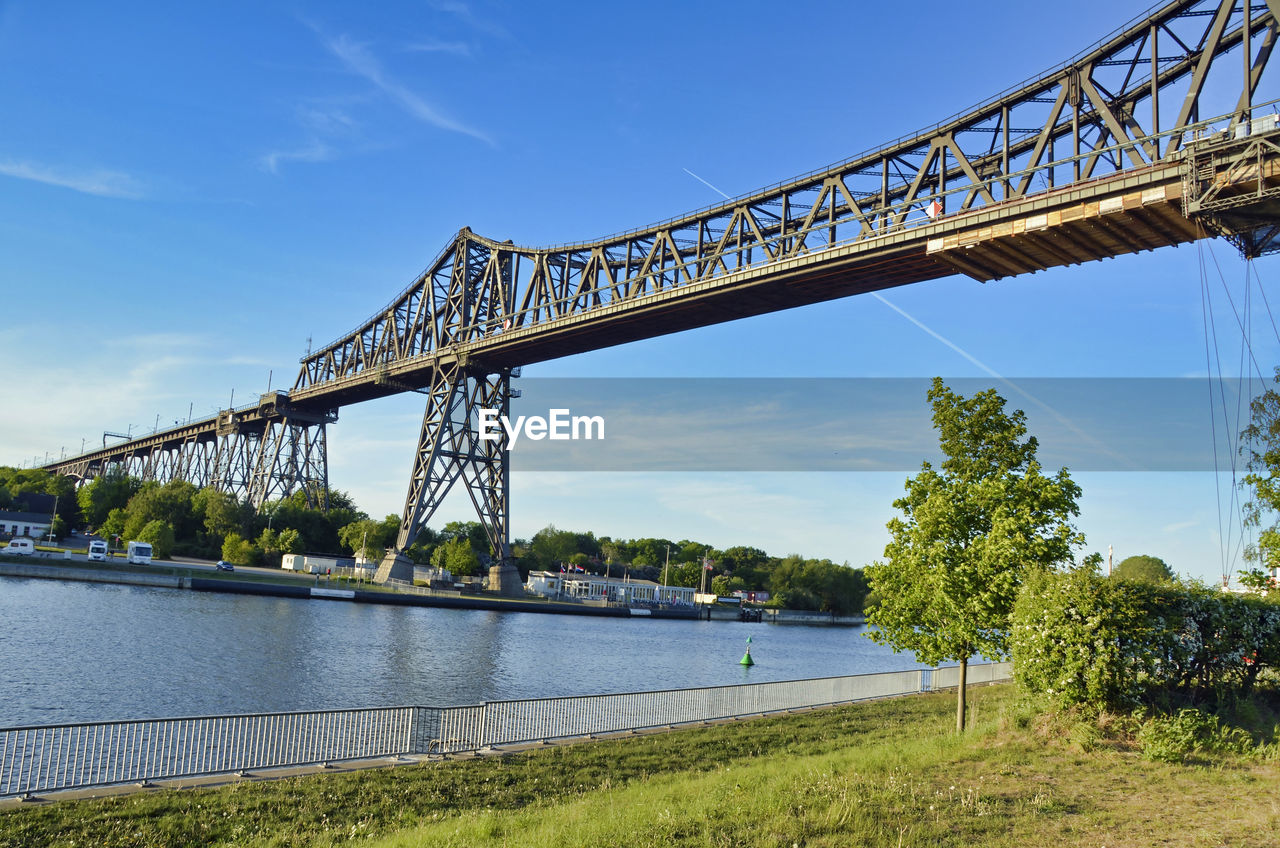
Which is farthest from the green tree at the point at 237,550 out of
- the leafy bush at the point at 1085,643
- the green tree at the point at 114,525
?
the leafy bush at the point at 1085,643

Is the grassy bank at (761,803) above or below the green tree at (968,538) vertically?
below

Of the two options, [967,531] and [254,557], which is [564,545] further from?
[967,531]

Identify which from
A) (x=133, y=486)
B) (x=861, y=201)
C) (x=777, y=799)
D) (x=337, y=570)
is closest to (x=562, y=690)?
(x=777, y=799)

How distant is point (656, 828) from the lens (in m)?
9.56

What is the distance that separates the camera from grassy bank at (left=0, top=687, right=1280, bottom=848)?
31.6 ft

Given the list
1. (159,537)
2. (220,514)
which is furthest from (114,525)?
(159,537)

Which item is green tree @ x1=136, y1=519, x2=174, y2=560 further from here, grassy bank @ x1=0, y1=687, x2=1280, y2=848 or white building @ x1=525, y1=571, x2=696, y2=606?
grassy bank @ x1=0, y1=687, x2=1280, y2=848

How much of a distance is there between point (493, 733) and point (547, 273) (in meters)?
53.8

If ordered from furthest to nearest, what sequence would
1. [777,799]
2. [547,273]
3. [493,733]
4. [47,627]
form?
[547,273], [47,627], [493,733], [777,799]

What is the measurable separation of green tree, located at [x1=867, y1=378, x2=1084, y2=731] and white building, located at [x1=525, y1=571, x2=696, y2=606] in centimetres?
7548

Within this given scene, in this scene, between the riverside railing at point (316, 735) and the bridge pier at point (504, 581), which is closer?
the riverside railing at point (316, 735)

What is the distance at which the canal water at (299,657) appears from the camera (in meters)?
24.4

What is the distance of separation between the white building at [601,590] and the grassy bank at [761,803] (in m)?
79.1

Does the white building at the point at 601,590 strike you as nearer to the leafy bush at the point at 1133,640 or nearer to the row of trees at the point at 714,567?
the row of trees at the point at 714,567
